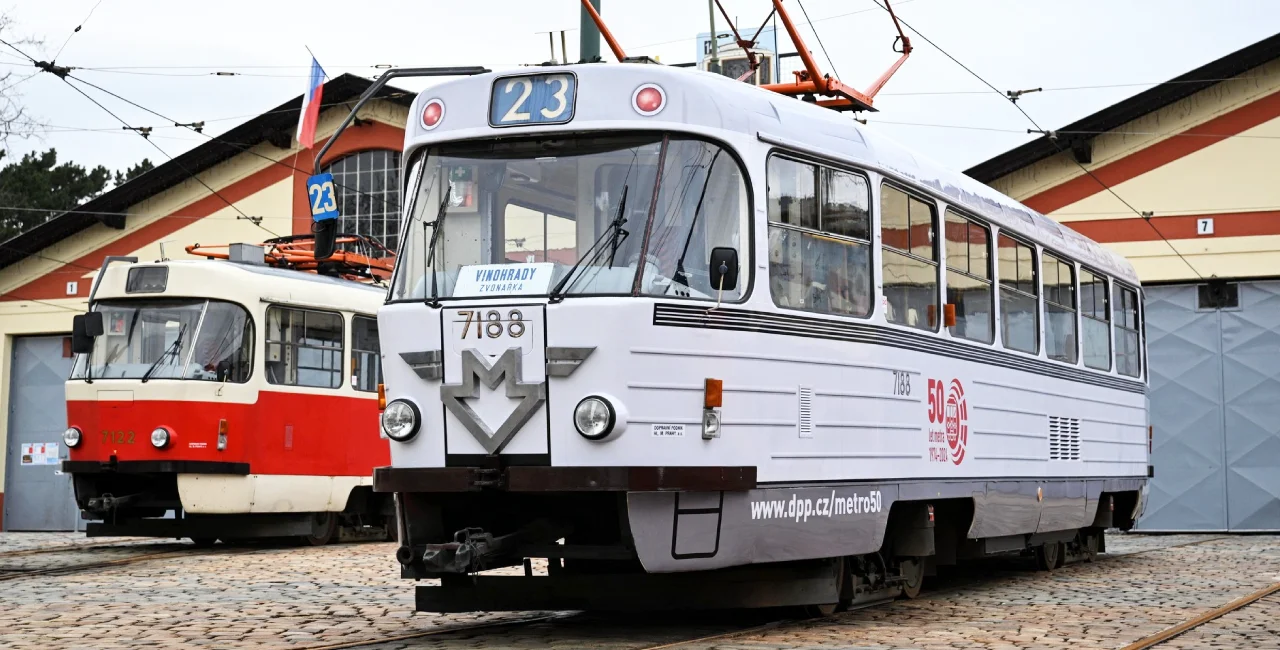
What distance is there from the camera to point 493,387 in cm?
879

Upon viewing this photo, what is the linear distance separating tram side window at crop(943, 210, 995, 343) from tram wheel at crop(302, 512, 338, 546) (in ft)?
30.0

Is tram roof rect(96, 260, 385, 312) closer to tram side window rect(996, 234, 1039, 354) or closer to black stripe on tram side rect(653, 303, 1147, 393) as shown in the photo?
tram side window rect(996, 234, 1039, 354)

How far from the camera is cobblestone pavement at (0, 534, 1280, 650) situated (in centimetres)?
919

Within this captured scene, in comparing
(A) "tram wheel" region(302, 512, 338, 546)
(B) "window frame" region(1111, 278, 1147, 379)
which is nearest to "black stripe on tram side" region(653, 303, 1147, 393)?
(B) "window frame" region(1111, 278, 1147, 379)

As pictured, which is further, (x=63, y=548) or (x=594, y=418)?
(x=63, y=548)

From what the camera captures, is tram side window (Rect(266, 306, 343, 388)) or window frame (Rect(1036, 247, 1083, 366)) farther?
tram side window (Rect(266, 306, 343, 388))

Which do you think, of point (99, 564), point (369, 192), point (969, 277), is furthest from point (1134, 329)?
point (369, 192)

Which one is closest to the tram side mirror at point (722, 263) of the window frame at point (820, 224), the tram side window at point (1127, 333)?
the window frame at point (820, 224)

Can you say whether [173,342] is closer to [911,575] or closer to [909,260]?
[911,575]

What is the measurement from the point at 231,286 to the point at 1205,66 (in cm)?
1454

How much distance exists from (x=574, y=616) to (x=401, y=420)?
233 cm

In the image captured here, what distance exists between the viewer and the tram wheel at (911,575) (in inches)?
452

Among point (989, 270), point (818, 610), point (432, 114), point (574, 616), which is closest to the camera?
point (432, 114)

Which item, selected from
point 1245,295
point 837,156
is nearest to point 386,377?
point 837,156
